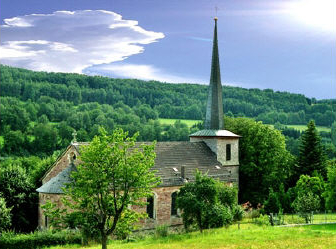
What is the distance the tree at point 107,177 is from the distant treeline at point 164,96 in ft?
235

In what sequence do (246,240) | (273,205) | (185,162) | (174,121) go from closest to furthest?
(246,240), (273,205), (185,162), (174,121)

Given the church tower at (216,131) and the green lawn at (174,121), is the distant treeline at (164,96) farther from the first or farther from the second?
the church tower at (216,131)

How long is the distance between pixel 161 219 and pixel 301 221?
10094 millimetres

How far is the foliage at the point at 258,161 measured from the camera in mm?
43250

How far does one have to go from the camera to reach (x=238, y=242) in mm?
20375

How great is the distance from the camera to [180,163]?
34344 mm

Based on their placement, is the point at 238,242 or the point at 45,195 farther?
the point at 45,195

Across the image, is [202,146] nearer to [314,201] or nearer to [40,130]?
[314,201]

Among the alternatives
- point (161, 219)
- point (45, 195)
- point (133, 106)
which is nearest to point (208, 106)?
point (161, 219)

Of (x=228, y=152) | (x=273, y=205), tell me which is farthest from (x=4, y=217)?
(x=273, y=205)

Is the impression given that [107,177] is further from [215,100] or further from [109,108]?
[109,108]

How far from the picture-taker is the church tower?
3888 centimetres

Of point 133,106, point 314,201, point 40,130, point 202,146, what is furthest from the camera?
point 133,106

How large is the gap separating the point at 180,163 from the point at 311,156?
18455 mm
